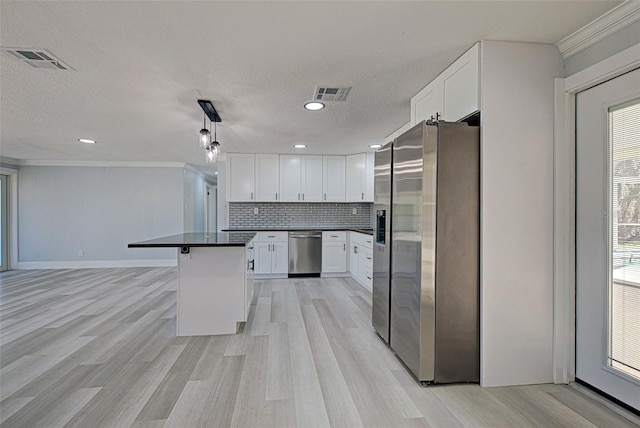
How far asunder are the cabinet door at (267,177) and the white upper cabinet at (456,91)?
3.55 metres

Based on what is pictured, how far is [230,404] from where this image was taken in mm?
1945

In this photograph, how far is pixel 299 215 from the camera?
6359mm

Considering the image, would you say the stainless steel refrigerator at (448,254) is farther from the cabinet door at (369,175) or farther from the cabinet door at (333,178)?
the cabinet door at (333,178)

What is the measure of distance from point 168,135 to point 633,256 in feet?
15.9

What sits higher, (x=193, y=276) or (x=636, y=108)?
(x=636, y=108)

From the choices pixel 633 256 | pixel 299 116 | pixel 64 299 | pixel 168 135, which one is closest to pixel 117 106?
pixel 168 135

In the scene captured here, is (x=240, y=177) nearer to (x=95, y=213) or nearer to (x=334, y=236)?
(x=334, y=236)

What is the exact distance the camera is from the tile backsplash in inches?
243

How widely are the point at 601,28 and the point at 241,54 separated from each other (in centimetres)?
220

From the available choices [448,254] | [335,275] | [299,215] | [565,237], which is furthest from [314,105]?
[335,275]

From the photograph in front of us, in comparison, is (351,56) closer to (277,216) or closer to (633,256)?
(633,256)

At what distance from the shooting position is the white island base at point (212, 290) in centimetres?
313

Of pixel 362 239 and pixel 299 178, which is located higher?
pixel 299 178

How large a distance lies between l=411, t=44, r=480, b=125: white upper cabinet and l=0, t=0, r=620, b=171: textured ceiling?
0.08 m
